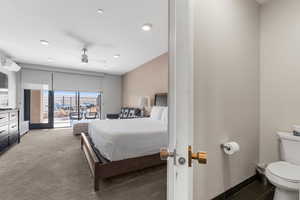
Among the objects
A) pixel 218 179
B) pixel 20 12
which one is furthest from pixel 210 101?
pixel 20 12

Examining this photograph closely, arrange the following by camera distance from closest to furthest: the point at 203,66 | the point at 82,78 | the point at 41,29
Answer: the point at 203,66 → the point at 41,29 → the point at 82,78

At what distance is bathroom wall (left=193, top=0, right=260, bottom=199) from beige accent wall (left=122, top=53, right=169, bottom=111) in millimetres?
1995

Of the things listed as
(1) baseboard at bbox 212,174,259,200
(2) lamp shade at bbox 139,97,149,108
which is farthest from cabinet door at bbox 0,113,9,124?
(1) baseboard at bbox 212,174,259,200

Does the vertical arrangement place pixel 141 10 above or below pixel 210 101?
above

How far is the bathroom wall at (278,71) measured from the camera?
1.75 m

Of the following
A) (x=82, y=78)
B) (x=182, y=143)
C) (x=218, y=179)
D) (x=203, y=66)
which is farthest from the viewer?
(x=82, y=78)

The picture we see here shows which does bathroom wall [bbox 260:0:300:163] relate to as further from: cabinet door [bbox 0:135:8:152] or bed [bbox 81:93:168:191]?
cabinet door [bbox 0:135:8:152]

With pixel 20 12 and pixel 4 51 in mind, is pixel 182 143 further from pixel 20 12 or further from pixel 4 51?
pixel 4 51

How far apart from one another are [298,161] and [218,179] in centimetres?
94

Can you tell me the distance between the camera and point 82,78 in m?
6.45

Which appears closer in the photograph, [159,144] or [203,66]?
[203,66]

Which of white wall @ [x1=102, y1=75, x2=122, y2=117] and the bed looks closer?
the bed

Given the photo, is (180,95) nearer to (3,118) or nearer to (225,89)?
(225,89)

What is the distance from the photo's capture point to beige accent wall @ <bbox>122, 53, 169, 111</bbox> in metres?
4.34
